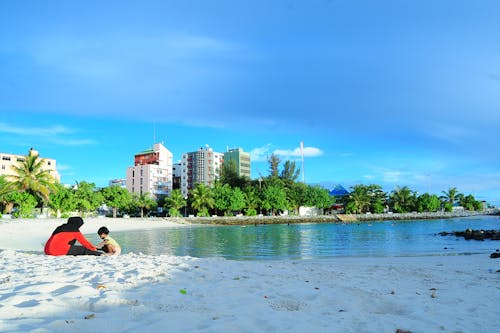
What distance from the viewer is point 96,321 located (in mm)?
4113

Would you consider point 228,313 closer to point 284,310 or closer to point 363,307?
point 284,310

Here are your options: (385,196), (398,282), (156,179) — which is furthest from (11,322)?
(156,179)

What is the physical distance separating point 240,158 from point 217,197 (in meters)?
55.3

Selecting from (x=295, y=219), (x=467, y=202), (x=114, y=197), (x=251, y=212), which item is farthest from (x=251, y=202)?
(x=467, y=202)

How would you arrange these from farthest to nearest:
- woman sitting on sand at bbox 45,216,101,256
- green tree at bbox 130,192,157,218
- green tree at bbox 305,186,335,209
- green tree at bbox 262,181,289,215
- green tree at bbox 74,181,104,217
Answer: green tree at bbox 305,186,335,209
green tree at bbox 262,181,289,215
green tree at bbox 130,192,157,218
green tree at bbox 74,181,104,217
woman sitting on sand at bbox 45,216,101,256

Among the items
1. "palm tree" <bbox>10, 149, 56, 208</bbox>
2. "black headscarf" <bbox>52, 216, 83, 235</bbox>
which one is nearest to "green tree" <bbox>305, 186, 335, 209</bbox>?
"palm tree" <bbox>10, 149, 56, 208</bbox>

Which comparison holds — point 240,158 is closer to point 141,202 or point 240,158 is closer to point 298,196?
point 298,196

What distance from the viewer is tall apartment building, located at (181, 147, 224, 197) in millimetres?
127119

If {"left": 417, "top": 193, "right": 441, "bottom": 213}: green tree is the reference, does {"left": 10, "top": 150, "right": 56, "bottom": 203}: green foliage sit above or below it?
above

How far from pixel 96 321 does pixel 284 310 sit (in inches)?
97.4

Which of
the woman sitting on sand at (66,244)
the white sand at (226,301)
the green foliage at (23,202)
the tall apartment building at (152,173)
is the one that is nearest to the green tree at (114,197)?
the green foliage at (23,202)

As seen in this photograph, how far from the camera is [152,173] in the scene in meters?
119

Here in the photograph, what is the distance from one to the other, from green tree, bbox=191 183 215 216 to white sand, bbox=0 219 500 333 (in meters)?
71.8

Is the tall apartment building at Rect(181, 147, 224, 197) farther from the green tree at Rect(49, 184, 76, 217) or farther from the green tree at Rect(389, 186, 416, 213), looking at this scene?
the green tree at Rect(49, 184, 76, 217)
